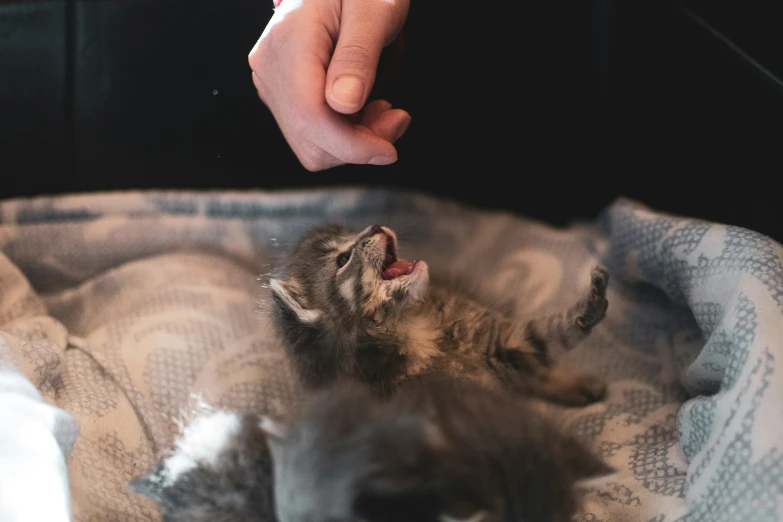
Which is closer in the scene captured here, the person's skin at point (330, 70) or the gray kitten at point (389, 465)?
the gray kitten at point (389, 465)

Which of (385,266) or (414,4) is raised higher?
(414,4)

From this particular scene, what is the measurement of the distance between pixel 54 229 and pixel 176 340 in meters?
0.39

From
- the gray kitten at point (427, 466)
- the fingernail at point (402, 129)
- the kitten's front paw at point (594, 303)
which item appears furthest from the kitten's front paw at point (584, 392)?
the fingernail at point (402, 129)

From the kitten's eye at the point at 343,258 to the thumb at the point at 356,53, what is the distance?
0.31m

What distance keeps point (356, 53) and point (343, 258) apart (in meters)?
0.37

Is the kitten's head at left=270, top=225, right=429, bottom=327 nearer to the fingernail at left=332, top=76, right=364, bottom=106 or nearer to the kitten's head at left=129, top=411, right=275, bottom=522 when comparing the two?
the kitten's head at left=129, top=411, right=275, bottom=522

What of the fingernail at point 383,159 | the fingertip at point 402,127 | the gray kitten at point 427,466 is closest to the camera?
the gray kitten at point 427,466

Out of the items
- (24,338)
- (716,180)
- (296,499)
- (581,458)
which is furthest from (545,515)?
(24,338)

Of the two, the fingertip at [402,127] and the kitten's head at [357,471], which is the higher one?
the fingertip at [402,127]

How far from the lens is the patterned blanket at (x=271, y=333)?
85 centimetres

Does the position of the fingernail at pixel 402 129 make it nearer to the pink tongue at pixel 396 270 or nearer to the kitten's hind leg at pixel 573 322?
the pink tongue at pixel 396 270

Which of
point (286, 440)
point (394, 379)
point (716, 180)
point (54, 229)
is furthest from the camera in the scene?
point (54, 229)

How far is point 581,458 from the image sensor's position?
92cm

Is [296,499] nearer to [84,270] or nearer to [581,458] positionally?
[581,458]
